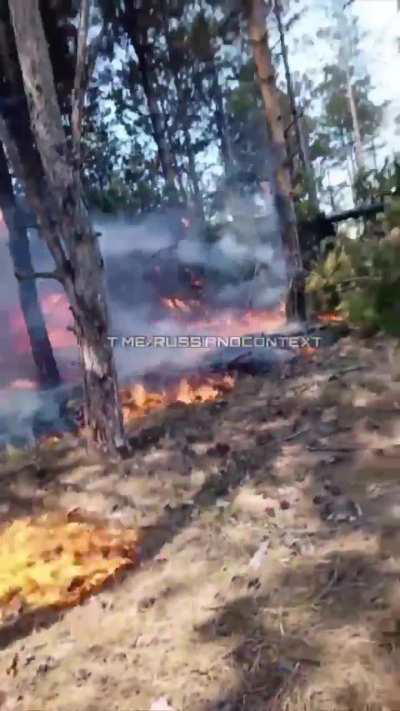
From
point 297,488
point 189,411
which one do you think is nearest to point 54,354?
point 189,411

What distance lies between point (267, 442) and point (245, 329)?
57.3 inches

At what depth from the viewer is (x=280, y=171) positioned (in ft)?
16.7

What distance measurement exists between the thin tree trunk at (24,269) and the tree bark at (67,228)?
3.26 ft

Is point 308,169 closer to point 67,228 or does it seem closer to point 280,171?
point 280,171

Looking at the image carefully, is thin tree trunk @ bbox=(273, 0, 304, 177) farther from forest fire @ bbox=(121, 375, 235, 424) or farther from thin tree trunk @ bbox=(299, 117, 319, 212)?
forest fire @ bbox=(121, 375, 235, 424)

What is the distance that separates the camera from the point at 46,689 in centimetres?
188

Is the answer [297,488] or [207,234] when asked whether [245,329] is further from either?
[297,488]

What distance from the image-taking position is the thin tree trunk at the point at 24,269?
457cm

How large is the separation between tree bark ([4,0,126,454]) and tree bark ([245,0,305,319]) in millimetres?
1703

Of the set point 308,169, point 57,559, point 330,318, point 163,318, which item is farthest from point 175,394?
point 57,559

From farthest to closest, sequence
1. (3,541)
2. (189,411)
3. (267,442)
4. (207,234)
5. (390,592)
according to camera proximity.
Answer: (207,234) → (189,411) → (267,442) → (3,541) → (390,592)

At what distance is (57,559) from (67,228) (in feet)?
5.54

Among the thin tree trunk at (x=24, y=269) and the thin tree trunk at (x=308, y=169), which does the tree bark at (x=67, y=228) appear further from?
the thin tree trunk at (x=308, y=169)

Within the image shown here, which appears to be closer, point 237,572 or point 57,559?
point 237,572
